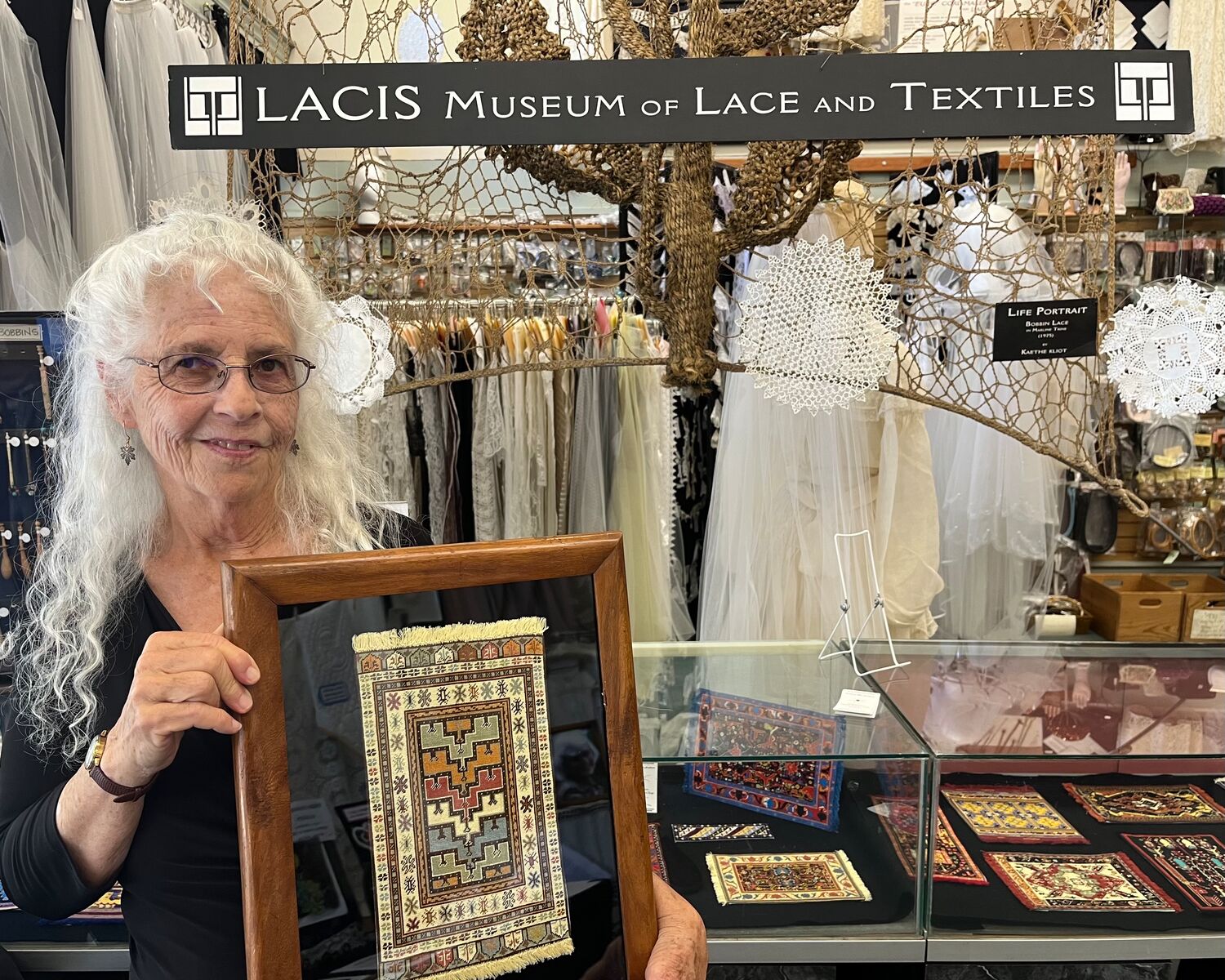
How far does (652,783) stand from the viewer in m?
1.55

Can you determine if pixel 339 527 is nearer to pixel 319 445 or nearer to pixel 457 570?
pixel 319 445

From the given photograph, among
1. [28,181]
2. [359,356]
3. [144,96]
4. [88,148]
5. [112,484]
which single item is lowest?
[112,484]

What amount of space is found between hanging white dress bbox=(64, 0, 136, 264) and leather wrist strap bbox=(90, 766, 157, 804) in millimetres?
1658

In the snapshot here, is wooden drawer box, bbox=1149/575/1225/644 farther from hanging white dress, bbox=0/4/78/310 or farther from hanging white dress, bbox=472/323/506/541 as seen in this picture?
hanging white dress, bbox=0/4/78/310

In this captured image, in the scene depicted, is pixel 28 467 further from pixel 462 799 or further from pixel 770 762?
pixel 770 762

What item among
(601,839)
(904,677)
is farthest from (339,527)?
(904,677)

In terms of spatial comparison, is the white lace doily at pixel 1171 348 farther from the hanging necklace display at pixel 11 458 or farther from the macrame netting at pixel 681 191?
the hanging necklace display at pixel 11 458

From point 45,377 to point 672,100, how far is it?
1.28 meters

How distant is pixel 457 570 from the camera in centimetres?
86

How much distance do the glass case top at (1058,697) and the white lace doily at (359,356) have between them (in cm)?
119

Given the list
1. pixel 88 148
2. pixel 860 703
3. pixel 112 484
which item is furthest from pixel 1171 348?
pixel 88 148

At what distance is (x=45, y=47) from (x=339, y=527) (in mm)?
1787

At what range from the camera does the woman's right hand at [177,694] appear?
0.75 meters

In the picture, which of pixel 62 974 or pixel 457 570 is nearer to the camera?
pixel 457 570
